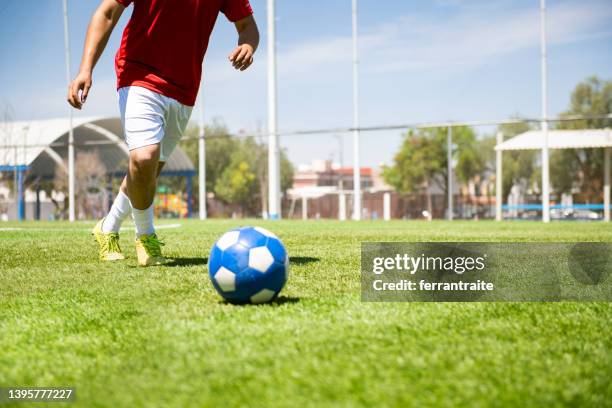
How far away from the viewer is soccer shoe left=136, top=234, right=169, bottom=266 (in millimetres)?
4895

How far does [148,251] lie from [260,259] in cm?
209

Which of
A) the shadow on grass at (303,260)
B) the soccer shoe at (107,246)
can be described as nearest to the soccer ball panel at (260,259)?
the shadow on grass at (303,260)

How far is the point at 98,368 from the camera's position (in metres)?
2.07

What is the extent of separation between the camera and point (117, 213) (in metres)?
5.32

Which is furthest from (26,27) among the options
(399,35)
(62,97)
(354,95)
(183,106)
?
(183,106)

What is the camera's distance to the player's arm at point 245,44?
4492 mm

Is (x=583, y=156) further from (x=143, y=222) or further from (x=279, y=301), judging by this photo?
(x=279, y=301)

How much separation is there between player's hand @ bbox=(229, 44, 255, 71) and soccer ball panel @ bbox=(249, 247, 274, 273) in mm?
1800

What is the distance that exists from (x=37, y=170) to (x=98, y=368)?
123 ft

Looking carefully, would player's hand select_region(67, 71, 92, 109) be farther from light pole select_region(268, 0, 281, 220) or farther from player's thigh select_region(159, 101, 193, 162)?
light pole select_region(268, 0, 281, 220)

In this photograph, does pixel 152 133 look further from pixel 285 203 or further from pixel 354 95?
pixel 285 203

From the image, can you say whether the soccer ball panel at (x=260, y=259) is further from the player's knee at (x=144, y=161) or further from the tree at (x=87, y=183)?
the tree at (x=87, y=183)

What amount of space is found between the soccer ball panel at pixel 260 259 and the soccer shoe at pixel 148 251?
198 centimetres

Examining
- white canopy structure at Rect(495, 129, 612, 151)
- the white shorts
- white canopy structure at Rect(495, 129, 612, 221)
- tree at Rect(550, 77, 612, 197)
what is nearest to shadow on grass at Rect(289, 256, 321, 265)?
the white shorts
